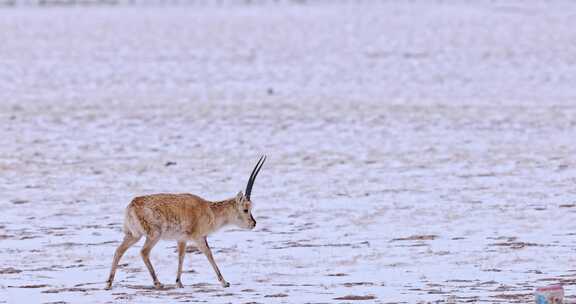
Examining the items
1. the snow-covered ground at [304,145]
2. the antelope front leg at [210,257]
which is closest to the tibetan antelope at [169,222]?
the antelope front leg at [210,257]

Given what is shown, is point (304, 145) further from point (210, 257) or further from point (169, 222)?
point (169, 222)

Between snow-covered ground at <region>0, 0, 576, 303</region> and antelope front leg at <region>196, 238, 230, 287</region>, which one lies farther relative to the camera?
snow-covered ground at <region>0, 0, 576, 303</region>

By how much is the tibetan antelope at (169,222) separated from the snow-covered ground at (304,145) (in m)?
0.34

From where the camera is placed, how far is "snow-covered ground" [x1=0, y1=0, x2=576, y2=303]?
1139cm

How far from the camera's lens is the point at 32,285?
1070 cm

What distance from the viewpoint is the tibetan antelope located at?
34.3 feet

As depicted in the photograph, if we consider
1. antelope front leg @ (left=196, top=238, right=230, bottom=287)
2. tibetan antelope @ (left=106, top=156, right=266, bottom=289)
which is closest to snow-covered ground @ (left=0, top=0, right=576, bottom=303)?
antelope front leg @ (left=196, top=238, right=230, bottom=287)

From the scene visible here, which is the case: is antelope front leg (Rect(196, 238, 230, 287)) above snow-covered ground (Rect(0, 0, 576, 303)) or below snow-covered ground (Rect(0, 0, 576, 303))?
below

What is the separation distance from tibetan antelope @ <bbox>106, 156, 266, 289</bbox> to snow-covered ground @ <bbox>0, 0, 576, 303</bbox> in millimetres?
339

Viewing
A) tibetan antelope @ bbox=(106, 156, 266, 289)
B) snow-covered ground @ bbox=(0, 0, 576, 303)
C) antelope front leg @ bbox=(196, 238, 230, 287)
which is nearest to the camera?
tibetan antelope @ bbox=(106, 156, 266, 289)

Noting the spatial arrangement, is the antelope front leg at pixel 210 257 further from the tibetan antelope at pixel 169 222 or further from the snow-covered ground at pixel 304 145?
the snow-covered ground at pixel 304 145

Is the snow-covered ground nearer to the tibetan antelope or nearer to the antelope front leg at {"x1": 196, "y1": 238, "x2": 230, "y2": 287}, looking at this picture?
the antelope front leg at {"x1": 196, "y1": 238, "x2": 230, "y2": 287}

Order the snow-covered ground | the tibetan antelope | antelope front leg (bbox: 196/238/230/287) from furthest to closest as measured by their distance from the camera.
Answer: the snow-covered ground, antelope front leg (bbox: 196/238/230/287), the tibetan antelope

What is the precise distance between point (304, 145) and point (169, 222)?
11546 millimetres
